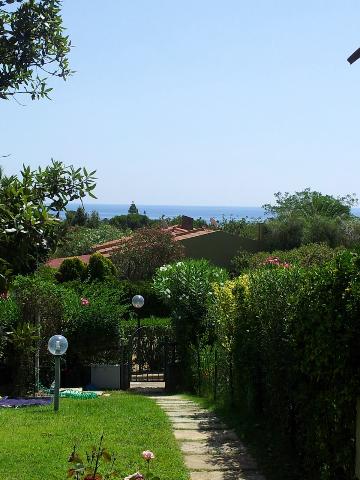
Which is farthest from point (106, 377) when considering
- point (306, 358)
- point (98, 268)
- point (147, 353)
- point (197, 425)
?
point (306, 358)

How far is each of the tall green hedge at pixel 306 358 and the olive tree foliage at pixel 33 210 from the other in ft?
9.25

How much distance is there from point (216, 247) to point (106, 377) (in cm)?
1997

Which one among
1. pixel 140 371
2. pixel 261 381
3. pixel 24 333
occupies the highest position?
pixel 24 333

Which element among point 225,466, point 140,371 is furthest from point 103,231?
point 225,466

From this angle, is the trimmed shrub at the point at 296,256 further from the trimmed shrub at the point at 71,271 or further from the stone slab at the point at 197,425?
the stone slab at the point at 197,425

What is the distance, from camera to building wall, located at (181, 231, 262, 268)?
123 ft

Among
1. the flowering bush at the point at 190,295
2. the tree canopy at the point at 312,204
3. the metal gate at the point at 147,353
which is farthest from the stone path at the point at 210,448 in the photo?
the tree canopy at the point at 312,204

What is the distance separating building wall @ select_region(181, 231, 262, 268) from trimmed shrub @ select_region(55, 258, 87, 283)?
368 inches

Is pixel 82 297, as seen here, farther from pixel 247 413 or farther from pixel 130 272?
pixel 130 272

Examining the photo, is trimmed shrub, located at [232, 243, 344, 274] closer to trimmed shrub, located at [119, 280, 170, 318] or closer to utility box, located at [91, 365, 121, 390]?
trimmed shrub, located at [119, 280, 170, 318]

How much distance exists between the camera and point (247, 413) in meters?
10.8

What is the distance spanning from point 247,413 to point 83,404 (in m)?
3.26

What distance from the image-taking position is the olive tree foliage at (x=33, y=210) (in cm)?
328

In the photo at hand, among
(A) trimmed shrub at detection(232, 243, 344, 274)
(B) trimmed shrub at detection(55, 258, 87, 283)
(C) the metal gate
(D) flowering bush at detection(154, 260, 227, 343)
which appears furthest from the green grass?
(A) trimmed shrub at detection(232, 243, 344, 274)
